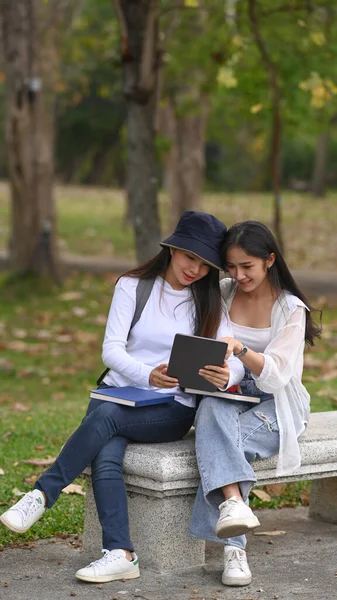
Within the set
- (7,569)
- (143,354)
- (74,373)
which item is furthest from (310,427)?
(74,373)

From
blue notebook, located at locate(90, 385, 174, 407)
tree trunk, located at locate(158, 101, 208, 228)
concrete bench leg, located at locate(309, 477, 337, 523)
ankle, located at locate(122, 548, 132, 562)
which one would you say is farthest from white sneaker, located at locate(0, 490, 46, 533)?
tree trunk, located at locate(158, 101, 208, 228)

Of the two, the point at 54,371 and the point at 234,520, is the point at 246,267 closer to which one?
the point at 234,520

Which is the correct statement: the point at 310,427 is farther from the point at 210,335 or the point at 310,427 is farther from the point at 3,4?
the point at 3,4

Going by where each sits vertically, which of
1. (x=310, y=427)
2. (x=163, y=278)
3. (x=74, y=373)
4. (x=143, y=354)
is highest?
(x=163, y=278)

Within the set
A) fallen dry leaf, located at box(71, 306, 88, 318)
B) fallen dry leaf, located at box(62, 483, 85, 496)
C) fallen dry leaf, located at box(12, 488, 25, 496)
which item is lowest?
fallen dry leaf, located at box(71, 306, 88, 318)

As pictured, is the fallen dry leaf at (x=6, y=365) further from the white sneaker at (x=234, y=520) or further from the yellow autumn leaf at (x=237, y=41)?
the white sneaker at (x=234, y=520)

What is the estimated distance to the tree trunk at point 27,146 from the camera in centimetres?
1423

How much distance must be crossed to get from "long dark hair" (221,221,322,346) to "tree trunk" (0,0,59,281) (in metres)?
9.61

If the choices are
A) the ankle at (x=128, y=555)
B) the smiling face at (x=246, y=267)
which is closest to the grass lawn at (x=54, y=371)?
the ankle at (x=128, y=555)

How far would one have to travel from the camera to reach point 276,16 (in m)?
12.5

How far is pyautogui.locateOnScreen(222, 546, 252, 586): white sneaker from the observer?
4605 millimetres

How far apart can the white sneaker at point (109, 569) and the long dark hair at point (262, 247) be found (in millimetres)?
1371

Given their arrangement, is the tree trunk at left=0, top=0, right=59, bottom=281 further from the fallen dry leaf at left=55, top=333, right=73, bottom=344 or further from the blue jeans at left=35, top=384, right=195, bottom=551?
the blue jeans at left=35, top=384, right=195, bottom=551

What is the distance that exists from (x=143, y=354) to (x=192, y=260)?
1.60 feet
